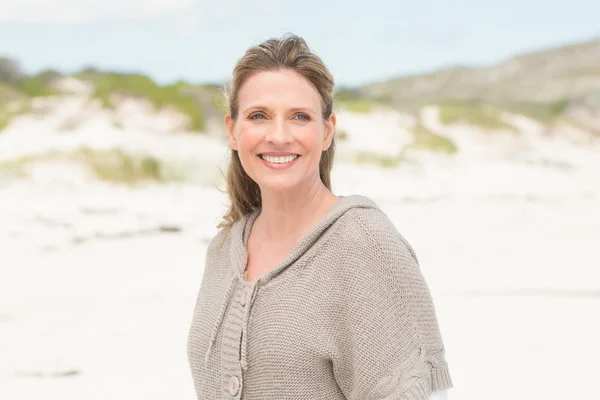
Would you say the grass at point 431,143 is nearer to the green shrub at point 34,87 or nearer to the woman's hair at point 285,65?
the green shrub at point 34,87

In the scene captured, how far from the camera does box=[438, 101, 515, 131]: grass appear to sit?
14.8m

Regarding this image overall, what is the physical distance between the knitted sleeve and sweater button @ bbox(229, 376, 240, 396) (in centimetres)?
27

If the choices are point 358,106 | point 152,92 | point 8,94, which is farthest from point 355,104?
point 8,94

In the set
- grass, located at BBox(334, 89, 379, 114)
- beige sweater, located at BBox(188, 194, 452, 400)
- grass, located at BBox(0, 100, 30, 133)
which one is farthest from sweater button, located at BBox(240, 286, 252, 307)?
grass, located at BBox(334, 89, 379, 114)

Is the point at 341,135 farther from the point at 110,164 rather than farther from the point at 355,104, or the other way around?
the point at 110,164

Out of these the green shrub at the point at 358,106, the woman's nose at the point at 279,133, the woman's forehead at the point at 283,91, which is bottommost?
the woman's nose at the point at 279,133

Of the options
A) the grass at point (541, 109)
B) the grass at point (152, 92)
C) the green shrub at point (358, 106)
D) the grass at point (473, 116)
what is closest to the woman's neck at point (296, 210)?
the grass at point (152, 92)

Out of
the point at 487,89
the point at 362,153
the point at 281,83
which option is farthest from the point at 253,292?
the point at 487,89

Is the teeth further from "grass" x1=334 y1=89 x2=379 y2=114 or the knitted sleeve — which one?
"grass" x1=334 y1=89 x2=379 y2=114

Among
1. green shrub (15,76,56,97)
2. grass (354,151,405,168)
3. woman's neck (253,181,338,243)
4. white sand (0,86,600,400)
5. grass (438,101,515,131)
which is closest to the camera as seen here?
woman's neck (253,181,338,243)

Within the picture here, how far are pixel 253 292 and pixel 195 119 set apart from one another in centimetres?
995

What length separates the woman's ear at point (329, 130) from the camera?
179cm

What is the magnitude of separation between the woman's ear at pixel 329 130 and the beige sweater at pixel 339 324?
0.18 m

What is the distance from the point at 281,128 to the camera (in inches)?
66.1
